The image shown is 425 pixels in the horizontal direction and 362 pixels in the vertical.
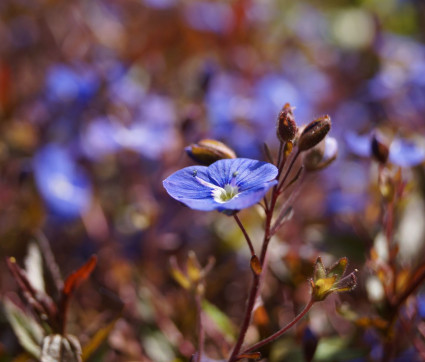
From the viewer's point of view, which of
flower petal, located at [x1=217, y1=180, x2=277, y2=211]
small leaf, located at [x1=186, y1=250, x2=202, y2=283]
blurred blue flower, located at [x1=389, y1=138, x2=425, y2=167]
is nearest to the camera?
flower petal, located at [x1=217, y1=180, x2=277, y2=211]

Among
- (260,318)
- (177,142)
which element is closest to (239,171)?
(260,318)

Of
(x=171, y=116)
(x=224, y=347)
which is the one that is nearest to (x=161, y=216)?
(x=171, y=116)

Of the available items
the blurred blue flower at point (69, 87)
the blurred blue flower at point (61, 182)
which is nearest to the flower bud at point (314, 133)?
the blurred blue flower at point (61, 182)

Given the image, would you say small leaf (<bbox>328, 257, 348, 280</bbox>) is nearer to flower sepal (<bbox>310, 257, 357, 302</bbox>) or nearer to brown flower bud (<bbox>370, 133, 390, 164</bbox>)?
flower sepal (<bbox>310, 257, 357, 302</bbox>)

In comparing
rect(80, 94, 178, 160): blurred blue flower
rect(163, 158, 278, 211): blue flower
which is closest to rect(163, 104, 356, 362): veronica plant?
rect(163, 158, 278, 211): blue flower

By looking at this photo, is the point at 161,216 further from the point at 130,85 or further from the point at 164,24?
the point at 164,24

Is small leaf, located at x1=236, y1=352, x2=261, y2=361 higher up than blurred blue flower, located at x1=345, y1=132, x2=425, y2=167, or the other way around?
blurred blue flower, located at x1=345, y1=132, x2=425, y2=167

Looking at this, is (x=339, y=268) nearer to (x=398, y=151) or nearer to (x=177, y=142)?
(x=398, y=151)
